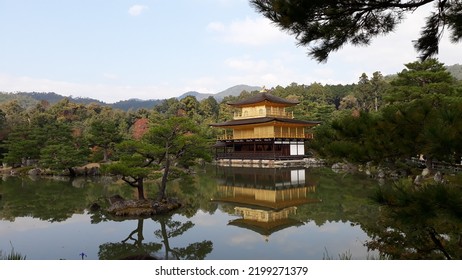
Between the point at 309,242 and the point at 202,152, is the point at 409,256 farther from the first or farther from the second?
the point at 202,152

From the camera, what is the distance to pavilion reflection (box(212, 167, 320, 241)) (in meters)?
8.70

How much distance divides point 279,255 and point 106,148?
66.2 ft

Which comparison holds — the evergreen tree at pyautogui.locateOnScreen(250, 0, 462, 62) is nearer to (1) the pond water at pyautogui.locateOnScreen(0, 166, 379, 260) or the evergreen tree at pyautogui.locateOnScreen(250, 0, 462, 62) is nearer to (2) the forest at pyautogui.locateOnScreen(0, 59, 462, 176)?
(2) the forest at pyautogui.locateOnScreen(0, 59, 462, 176)

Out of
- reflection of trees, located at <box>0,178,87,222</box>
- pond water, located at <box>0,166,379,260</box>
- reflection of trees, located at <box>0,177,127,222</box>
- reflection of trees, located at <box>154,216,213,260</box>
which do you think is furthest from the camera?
reflection of trees, located at <box>0,177,127,222</box>

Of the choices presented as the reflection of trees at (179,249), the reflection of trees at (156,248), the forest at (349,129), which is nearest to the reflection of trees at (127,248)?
the reflection of trees at (156,248)

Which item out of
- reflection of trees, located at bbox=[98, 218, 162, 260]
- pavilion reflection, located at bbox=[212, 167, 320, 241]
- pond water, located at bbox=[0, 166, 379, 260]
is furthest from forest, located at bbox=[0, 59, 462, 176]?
reflection of trees, located at bbox=[98, 218, 162, 260]

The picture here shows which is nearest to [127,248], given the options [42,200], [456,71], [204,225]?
[204,225]

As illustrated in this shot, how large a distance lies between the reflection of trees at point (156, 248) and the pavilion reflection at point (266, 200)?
5.21 feet

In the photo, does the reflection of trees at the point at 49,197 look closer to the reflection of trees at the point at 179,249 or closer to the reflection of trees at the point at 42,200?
the reflection of trees at the point at 42,200

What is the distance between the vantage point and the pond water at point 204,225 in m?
6.54

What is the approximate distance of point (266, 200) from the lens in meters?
11.8

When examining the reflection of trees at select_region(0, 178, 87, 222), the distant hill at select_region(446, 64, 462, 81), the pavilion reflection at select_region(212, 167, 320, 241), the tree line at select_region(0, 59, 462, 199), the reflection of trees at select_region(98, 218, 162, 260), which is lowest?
the pavilion reflection at select_region(212, 167, 320, 241)

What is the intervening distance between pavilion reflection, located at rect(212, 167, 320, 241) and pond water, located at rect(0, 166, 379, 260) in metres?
0.03
